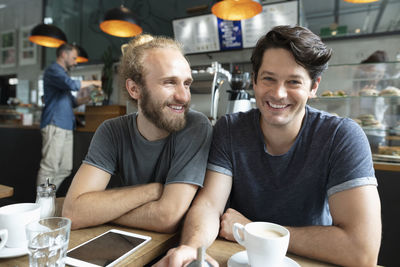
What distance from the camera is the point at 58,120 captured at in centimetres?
337

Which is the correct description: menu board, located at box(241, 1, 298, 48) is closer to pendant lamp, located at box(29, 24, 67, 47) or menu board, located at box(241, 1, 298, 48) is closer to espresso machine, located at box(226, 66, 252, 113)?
espresso machine, located at box(226, 66, 252, 113)

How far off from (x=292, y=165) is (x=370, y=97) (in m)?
1.66

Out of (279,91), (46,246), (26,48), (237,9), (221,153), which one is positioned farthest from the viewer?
(26,48)

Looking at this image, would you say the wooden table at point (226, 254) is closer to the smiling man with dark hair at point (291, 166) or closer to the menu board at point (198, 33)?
the smiling man with dark hair at point (291, 166)

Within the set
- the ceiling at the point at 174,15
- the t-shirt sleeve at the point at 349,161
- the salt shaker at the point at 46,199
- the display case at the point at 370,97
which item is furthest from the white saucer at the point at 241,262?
the ceiling at the point at 174,15

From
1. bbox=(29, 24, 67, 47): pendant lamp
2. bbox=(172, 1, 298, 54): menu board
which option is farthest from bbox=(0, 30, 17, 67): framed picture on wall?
bbox=(172, 1, 298, 54): menu board

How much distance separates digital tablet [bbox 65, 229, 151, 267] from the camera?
70 cm

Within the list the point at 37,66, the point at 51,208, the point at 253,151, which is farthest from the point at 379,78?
the point at 37,66

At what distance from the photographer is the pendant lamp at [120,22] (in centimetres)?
339

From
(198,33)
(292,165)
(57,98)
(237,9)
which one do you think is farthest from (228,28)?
(292,165)

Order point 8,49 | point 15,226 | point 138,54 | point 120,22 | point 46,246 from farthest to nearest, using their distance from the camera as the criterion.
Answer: point 8,49, point 120,22, point 138,54, point 15,226, point 46,246

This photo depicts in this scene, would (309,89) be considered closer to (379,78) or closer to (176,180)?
(176,180)

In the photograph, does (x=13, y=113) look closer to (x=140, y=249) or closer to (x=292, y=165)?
(x=140, y=249)

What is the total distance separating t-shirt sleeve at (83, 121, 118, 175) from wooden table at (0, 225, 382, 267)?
0.29m
